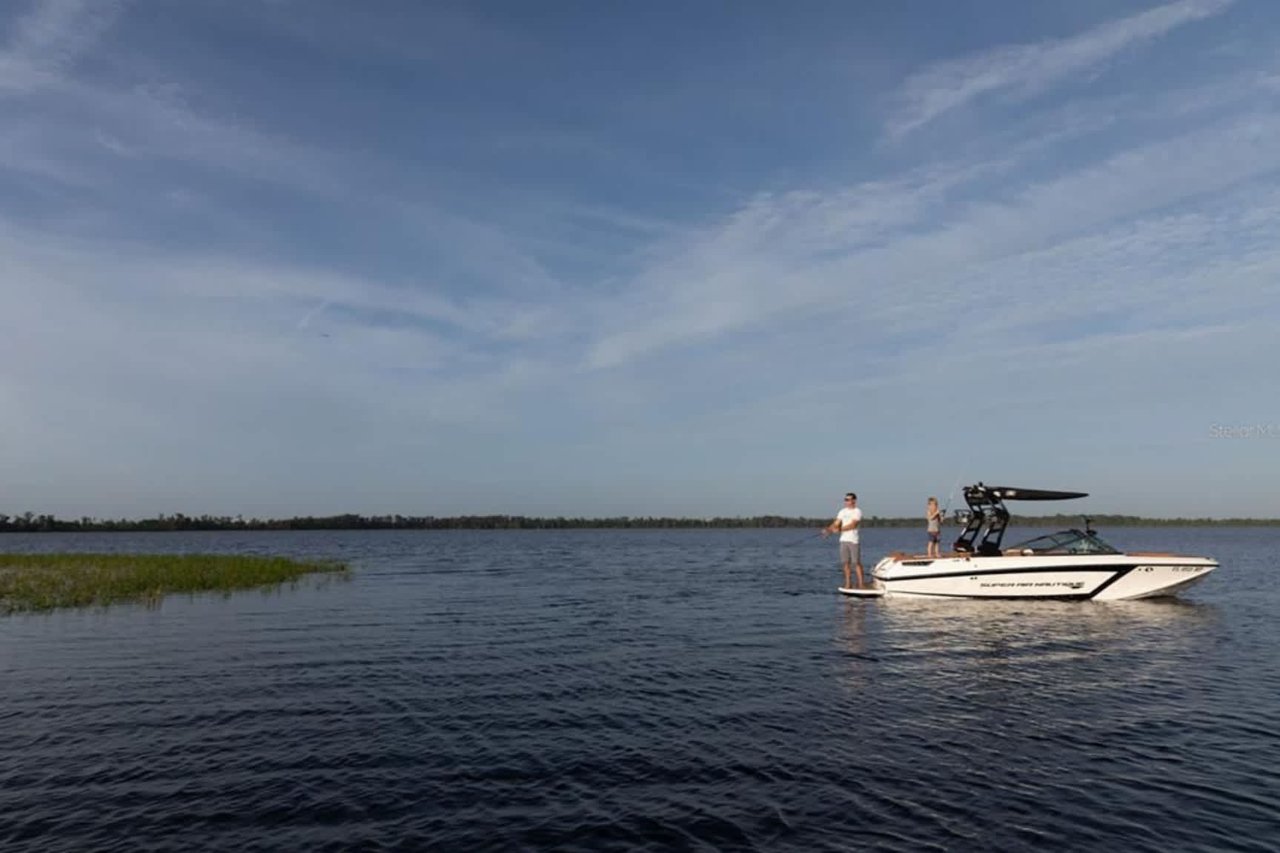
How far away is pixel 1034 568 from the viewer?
26.5m

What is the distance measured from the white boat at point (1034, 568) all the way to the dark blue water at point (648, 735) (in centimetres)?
347

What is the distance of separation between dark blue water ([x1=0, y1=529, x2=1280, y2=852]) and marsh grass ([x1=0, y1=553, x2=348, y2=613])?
6.84 m

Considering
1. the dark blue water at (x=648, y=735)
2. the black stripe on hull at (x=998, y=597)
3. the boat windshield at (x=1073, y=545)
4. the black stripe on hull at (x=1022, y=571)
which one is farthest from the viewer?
the boat windshield at (x=1073, y=545)

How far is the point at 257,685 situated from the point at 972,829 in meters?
12.6

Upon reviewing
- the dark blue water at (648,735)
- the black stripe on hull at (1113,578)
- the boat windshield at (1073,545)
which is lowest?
the dark blue water at (648,735)

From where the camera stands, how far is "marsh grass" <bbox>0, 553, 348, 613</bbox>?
29016mm

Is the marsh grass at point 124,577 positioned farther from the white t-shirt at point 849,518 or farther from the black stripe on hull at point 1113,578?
the black stripe on hull at point 1113,578

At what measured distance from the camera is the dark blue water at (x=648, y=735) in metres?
8.20

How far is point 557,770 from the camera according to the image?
9.88m

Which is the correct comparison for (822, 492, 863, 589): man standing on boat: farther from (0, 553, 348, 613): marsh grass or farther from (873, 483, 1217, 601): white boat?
(0, 553, 348, 613): marsh grass

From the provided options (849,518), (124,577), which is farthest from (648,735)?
(124,577)

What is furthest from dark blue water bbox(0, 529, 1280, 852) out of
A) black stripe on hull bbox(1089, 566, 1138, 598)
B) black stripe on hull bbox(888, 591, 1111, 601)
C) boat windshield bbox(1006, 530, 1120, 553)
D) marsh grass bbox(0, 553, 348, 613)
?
marsh grass bbox(0, 553, 348, 613)

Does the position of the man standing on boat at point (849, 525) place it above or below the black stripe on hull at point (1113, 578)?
above

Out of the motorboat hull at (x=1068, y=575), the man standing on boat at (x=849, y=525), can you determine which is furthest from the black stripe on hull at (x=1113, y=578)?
the man standing on boat at (x=849, y=525)
